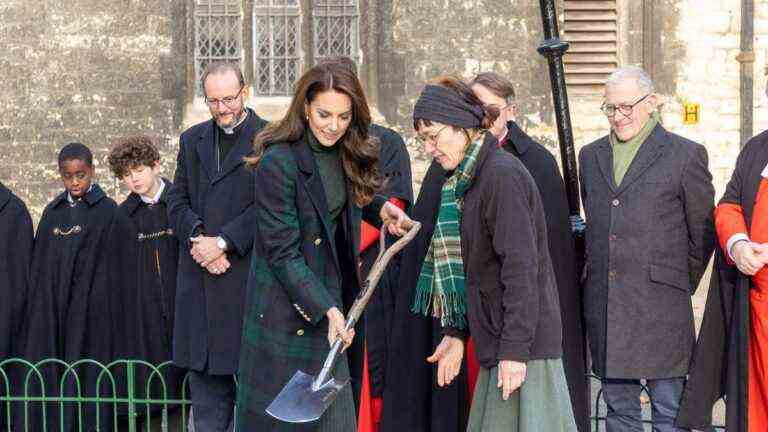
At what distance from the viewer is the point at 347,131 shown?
5.19 metres

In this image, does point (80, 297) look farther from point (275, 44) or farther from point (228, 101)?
point (275, 44)

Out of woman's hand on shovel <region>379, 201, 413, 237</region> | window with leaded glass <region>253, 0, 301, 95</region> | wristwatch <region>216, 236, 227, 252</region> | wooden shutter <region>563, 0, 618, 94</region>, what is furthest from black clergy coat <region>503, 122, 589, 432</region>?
wooden shutter <region>563, 0, 618, 94</region>

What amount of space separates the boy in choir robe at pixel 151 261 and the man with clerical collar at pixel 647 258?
2340 mm

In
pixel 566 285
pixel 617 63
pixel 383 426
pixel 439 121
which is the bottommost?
pixel 383 426

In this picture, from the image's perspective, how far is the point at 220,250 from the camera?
20.8ft

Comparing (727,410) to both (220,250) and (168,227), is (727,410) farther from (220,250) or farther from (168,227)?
(168,227)

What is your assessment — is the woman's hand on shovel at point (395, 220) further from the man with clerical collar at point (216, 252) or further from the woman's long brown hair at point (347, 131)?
the man with clerical collar at point (216, 252)

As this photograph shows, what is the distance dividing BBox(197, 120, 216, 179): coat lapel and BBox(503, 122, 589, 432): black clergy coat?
1.44 meters

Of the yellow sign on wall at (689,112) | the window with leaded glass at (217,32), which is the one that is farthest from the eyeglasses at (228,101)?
the yellow sign on wall at (689,112)

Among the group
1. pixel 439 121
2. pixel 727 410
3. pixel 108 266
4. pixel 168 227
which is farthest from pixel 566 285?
pixel 108 266

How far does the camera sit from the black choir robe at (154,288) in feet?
23.5

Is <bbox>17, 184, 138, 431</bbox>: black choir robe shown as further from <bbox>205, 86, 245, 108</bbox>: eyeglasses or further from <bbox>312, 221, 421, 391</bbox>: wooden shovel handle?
<bbox>312, 221, 421, 391</bbox>: wooden shovel handle

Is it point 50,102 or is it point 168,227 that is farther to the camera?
point 50,102

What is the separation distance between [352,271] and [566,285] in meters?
1.22
